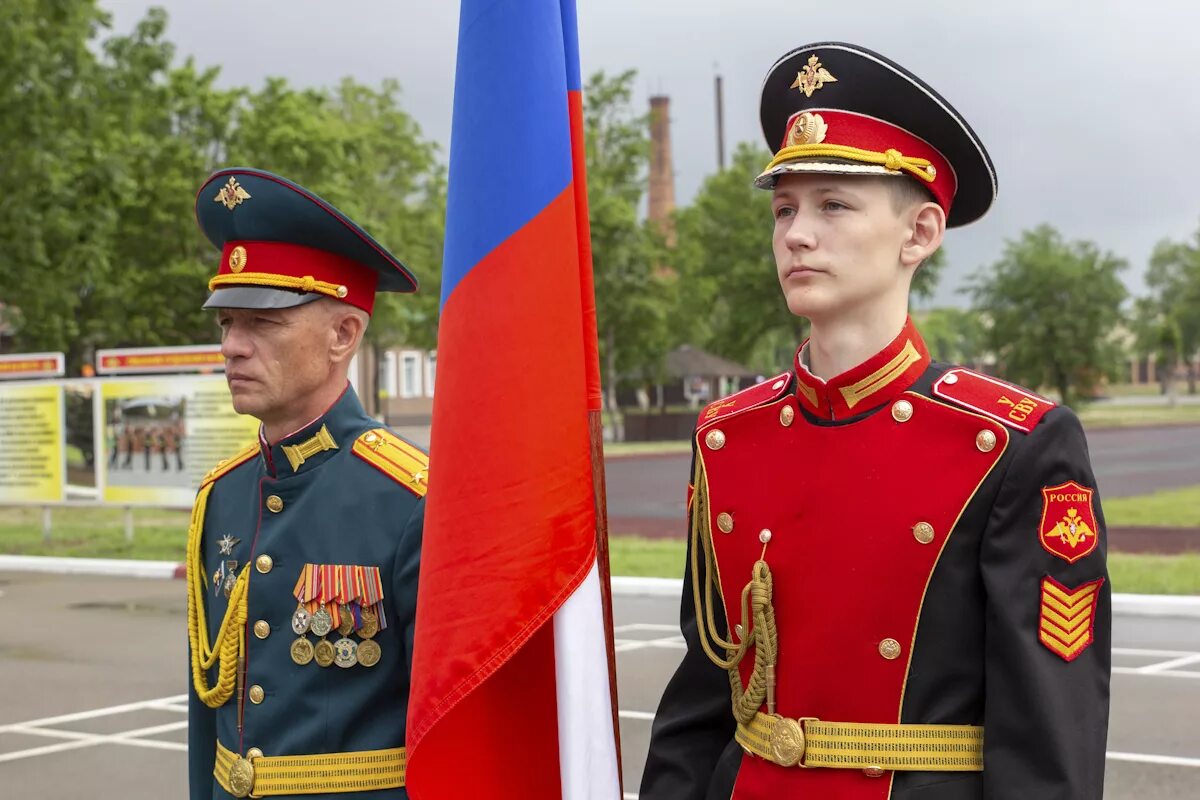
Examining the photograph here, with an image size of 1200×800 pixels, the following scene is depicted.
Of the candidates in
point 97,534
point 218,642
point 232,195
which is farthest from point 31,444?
point 218,642

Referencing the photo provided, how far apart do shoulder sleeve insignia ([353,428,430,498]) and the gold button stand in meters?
1.13

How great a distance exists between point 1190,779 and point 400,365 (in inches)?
2736

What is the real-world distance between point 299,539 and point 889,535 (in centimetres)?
136

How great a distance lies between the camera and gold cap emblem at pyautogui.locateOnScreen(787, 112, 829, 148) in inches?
93.0

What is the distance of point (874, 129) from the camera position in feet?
7.79

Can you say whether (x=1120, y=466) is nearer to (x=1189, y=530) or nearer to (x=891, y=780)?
(x=1189, y=530)

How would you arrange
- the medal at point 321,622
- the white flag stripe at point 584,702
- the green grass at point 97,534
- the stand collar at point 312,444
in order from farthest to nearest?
1. the green grass at point 97,534
2. the stand collar at point 312,444
3. the medal at point 321,622
4. the white flag stripe at point 584,702

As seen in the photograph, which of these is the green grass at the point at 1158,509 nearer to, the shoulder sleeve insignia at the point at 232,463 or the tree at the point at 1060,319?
the shoulder sleeve insignia at the point at 232,463

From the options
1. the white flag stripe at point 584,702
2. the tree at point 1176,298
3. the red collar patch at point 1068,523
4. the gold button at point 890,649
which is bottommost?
the white flag stripe at point 584,702

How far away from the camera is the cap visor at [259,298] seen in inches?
122

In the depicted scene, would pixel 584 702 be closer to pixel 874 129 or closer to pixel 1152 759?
pixel 874 129

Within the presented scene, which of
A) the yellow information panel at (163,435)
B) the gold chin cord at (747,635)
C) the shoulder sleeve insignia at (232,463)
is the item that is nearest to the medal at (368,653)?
the shoulder sleeve insignia at (232,463)

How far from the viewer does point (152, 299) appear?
32906 millimetres

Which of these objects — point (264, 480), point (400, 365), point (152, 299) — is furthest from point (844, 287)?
point (400, 365)
